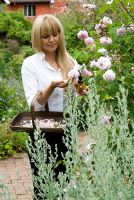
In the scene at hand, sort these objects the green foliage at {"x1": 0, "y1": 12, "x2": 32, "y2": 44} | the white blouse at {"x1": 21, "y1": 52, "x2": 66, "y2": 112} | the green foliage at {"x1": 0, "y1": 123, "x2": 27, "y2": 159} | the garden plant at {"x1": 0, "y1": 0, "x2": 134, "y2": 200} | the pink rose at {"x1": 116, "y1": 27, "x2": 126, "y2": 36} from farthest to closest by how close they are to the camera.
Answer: the green foliage at {"x1": 0, "y1": 12, "x2": 32, "y2": 44} < the green foliage at {"x1": 0, "y1": 123, "x2": 27, "y2": 159} < the pink rose at {"x1": 116, "y1": 27, "x2": 126, "y2": 36} < the white blouse at {"x1": 21, "y1": 52, "x2": 66, "y2": 112} < the garden plant at {"x1": 0, "y1": 0, "x2": 134, "y2": 200}

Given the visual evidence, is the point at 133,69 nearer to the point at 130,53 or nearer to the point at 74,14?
the point at 130,53

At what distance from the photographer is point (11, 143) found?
26.3 feet

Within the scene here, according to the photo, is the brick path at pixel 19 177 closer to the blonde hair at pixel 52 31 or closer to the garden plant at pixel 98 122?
the garden plant at pixel 98 122

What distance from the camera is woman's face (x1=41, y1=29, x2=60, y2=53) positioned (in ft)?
13.5

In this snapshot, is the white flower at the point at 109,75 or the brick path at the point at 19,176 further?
the brick path at the point at 19,176

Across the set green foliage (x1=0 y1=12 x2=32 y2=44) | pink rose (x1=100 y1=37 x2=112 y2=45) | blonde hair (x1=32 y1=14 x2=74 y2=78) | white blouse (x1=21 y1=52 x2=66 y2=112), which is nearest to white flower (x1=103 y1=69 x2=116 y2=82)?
blonde hair (x1=32 y1=14 x2=74 y2=78)

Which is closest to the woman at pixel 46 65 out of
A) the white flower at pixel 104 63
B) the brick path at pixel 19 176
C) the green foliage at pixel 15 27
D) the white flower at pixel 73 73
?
the white flower at pixel 73 73

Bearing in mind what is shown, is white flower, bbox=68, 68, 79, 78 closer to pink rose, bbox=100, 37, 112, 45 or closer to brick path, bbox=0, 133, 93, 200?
pink rose, bbox=100, 37, 112, 45

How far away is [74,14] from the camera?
22141 mm


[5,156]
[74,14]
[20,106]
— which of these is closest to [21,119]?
[5,156]

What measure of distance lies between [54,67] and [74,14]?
18.1m

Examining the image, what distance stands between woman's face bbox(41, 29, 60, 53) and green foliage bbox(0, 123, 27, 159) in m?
3.86

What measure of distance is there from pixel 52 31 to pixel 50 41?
7 centimetres

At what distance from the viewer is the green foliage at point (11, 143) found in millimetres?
7910
